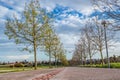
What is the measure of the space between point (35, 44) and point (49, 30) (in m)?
3.31

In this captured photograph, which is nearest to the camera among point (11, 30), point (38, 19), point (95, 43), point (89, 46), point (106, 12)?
point (106, 12)

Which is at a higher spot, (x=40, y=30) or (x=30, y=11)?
(x=30, y=11)

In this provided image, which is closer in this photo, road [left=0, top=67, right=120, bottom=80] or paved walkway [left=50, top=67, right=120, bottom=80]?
paved walkway [left=50, top=67, right=120, bottom=80]

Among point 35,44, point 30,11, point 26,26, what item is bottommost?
point 35,44

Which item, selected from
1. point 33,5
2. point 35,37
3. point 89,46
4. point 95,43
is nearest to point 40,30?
point 35,37

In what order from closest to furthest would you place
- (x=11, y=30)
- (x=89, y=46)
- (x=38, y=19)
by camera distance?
(x=11, y=30) < (x=38, y=19) < (x=89, y=46)

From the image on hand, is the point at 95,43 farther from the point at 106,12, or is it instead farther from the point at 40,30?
the point at 106,12

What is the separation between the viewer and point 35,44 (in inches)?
1757

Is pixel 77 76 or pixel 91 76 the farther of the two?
pixel 77 76

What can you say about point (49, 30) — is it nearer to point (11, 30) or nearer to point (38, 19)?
point (38, 19)

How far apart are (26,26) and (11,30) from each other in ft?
8.30

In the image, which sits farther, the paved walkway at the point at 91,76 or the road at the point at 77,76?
the road at the point at 77,76

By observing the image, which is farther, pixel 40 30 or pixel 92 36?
pixel 92 36

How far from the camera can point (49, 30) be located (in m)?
45.3
